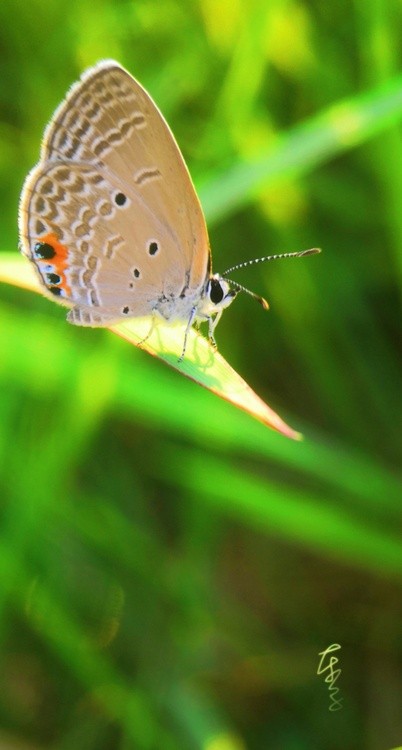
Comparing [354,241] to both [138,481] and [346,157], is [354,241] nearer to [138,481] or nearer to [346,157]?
[346,157]

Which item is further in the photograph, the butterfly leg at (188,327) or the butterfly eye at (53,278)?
the butterfly eye at (53,278)

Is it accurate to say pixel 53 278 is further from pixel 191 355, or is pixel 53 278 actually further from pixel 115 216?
pixel 191 355

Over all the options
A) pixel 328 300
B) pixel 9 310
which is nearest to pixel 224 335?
pixel 328 300
